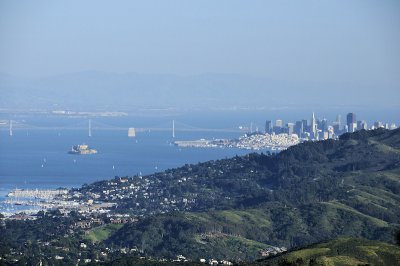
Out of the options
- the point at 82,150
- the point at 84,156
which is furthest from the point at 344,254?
the point at 82,150

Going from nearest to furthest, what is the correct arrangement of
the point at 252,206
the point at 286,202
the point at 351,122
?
1. the point at 252,206
2. the point at 286,202
3. the point at 351,122

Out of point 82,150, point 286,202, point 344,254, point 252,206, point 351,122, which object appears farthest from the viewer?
point 351,122

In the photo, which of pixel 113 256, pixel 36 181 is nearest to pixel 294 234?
pixel 113 256

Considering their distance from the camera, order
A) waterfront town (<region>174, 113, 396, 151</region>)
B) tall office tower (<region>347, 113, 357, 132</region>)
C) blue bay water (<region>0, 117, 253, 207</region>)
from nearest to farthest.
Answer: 1. blue bay water (<region>0, 117, 253, 207</region>)
2. waterfront town (<region>174, 113, 396, 151</region>)
3. tall office tower (<region>347, 113, 357, 132</region>)

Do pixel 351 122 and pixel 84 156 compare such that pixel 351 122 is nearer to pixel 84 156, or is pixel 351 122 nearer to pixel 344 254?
pixel 84 156

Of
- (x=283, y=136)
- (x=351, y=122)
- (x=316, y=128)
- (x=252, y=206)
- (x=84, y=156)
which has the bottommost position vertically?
(x=252, y=206)

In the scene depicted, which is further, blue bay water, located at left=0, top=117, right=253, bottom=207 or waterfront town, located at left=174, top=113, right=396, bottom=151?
waterfront town, located at left=174, top=113, right=396, bottom=151

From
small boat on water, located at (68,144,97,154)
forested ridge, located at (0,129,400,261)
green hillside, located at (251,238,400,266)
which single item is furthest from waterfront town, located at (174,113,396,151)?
green hillside, located at (251,238,400,266)

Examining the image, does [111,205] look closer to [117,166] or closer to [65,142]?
[117,166]

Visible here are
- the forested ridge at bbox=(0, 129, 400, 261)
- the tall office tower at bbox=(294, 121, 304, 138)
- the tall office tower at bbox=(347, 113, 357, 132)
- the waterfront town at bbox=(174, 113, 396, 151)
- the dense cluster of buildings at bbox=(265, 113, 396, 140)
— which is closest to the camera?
the forested ridge at bbox=(0, 129, 400, 261)

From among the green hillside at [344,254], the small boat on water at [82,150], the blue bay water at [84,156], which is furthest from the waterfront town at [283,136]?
the green hillside at [344,254]

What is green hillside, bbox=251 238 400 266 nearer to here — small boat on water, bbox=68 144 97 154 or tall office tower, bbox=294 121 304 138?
small boat on water, bbox=68 144 97 154
